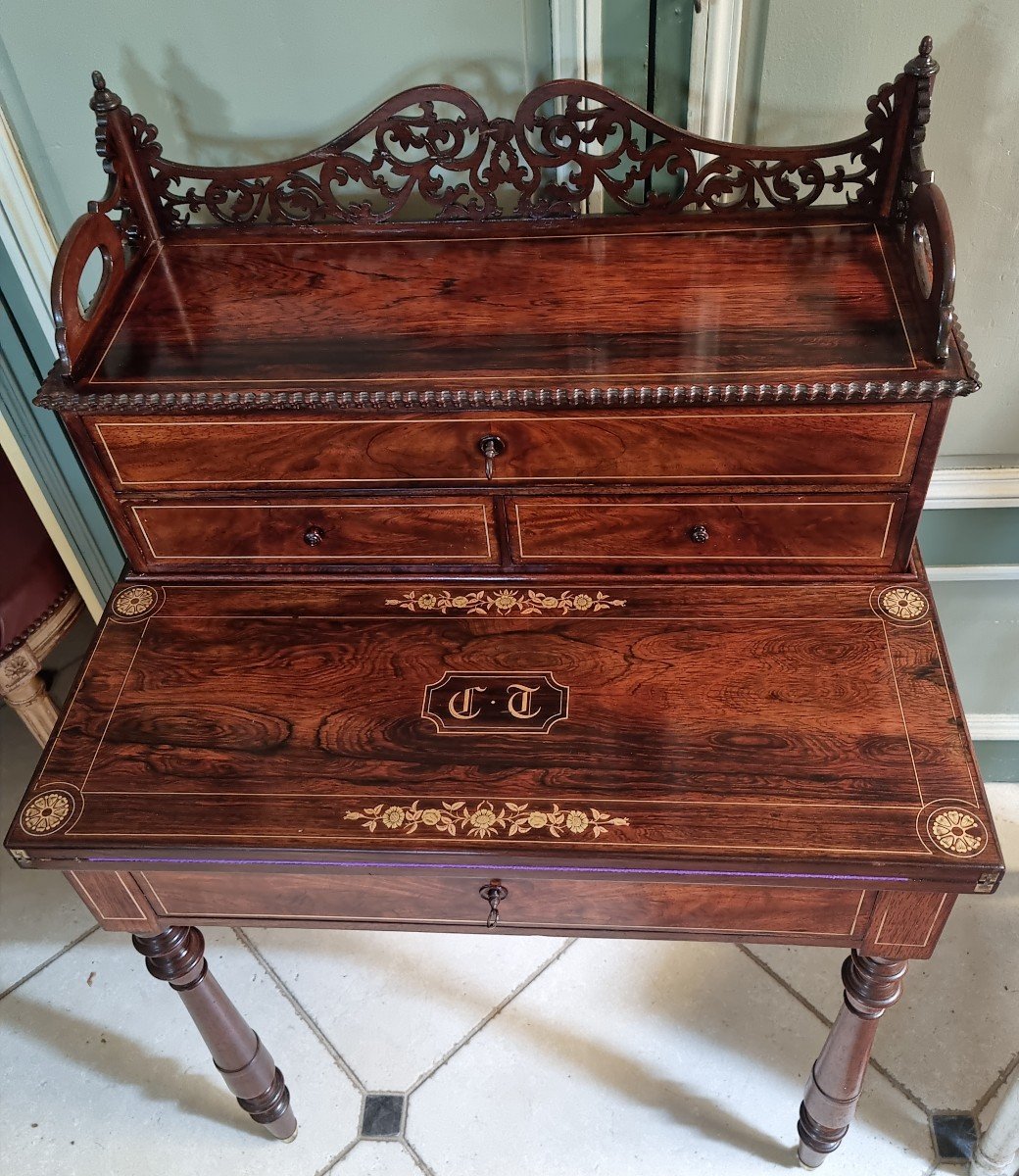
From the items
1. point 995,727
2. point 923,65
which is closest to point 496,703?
point 923,65

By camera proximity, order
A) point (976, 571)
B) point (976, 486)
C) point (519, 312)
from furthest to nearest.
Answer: point (976, 571)
point (976, 486)
point (519, 312)

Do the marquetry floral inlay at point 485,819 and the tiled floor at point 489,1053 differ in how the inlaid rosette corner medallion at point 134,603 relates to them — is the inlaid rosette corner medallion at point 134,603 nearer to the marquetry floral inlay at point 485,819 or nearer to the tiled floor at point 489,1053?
the marquetry floral inlay at point 485,819

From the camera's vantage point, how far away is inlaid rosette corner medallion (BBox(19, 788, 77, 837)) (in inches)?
51.0

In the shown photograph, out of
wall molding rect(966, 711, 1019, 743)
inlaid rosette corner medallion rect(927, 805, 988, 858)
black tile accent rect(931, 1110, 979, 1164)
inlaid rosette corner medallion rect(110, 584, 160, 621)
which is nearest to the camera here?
inlaid rosette corner medallion rect(927, 805, 988, 858)

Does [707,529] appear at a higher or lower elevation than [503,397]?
lower

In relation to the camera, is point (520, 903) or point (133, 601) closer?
point (520, 903)

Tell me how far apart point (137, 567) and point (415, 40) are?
89 cm

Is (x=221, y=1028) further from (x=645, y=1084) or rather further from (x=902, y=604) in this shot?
(x=902, y=604)

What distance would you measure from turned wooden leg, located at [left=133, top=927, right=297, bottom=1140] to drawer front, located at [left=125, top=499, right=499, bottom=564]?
1.84ft

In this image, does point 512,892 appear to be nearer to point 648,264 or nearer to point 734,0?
point 648,264

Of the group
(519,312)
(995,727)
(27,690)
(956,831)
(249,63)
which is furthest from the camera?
(995,727)

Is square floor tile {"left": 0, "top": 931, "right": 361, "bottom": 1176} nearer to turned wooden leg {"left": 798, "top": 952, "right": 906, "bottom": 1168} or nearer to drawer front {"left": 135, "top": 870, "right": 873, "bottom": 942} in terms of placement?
drawer front {"left": 135, "top": 870, "right": 873, "bottom": 942}

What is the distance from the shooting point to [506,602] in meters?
1.49

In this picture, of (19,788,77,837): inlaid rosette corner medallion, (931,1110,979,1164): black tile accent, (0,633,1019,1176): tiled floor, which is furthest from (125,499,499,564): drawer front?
(931,1110,979,1164): black tile accent
